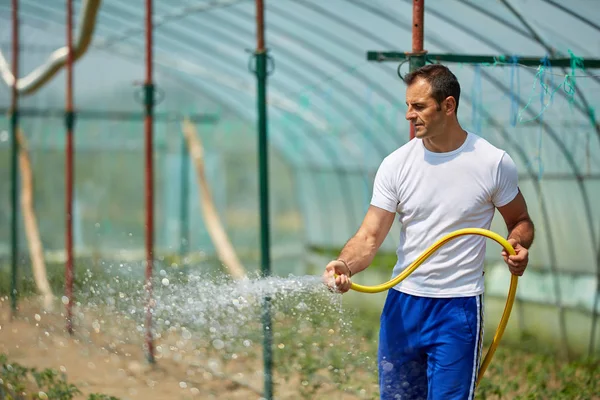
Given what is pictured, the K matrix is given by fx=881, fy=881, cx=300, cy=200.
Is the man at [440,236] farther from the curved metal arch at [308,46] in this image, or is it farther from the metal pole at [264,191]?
the curved metal arch at [308,46]

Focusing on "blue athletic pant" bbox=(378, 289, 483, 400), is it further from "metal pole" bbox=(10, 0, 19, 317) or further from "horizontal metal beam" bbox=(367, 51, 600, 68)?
Result: "metal pole" bbox=(10, 0, 19, 317)

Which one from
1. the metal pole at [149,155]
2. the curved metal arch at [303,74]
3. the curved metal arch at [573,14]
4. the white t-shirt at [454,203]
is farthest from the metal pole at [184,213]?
the white t-shirt at [454,203]

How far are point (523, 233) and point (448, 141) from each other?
43cm

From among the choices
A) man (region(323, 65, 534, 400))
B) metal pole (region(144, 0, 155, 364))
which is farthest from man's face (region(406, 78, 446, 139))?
metal pole (region(144, 0, 155, 364))

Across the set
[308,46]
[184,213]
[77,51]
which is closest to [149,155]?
[77,51]

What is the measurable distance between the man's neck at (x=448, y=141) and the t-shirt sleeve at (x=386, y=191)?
0.18 metres

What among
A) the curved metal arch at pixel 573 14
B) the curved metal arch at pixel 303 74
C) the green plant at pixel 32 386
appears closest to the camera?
the green plant at pixel 32 386

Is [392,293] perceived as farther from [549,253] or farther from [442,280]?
[549,253]

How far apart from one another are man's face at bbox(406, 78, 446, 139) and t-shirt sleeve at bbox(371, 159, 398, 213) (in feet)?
Result: 0.65

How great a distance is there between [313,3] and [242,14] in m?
1.58

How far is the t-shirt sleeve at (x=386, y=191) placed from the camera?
3293 mm

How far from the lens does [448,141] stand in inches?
127

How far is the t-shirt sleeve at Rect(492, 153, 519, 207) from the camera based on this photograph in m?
3.15

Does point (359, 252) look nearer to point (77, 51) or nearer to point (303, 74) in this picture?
point (77, 51)
